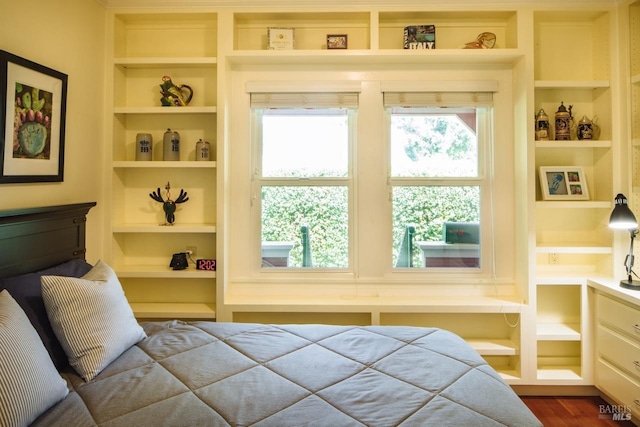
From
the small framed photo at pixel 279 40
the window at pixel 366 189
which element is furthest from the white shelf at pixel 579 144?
the small framed photo at pixel 279 40

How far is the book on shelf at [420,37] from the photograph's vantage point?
266 cm

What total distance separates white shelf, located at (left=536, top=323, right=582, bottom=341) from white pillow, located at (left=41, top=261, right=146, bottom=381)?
2.52m

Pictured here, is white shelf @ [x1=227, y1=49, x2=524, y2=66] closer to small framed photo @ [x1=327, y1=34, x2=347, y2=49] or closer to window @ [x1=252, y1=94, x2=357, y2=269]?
small framed photo @ [x1=327, y1=34, x2=347, y2=49]

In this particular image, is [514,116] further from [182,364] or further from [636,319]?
[182,364]

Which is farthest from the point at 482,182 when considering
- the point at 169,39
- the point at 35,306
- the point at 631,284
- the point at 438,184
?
the point at 35,306

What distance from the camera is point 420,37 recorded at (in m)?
2.67

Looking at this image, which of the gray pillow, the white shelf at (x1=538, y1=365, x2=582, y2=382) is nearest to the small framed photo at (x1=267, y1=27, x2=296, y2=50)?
the gray pillow

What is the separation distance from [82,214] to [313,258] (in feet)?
4.99

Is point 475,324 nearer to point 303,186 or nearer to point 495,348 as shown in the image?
point 495,348

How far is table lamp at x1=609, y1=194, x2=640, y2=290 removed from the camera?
2322 millimetres

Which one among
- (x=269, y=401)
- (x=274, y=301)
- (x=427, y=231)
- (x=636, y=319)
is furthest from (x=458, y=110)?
(x=269, y=401)

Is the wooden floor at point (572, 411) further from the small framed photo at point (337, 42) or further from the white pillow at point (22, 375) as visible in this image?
the small framed photo at point (337, 42)

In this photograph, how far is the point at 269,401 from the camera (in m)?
1.29

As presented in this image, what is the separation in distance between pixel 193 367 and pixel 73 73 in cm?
195
